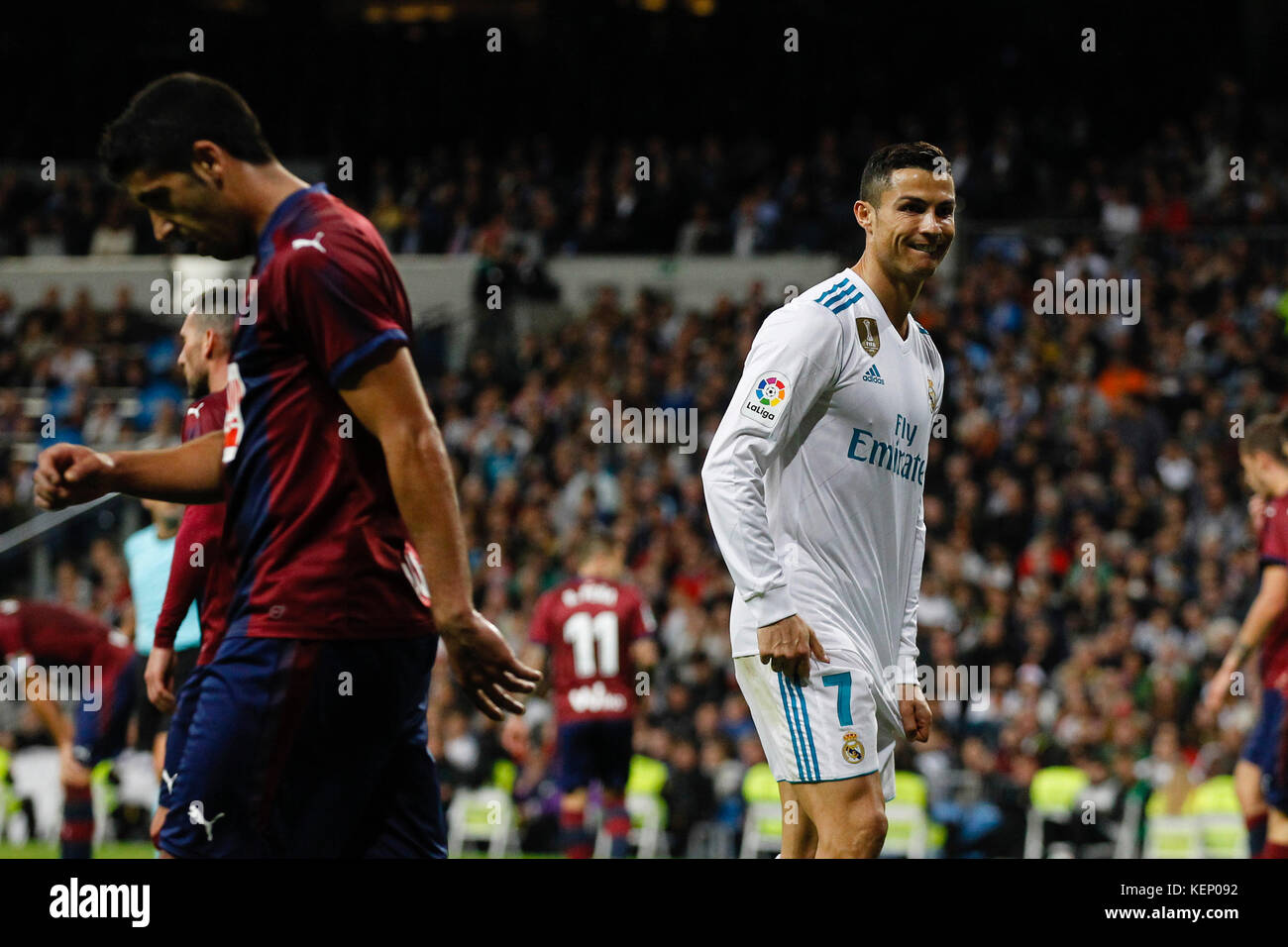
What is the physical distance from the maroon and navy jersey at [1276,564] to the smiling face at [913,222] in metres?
3.22

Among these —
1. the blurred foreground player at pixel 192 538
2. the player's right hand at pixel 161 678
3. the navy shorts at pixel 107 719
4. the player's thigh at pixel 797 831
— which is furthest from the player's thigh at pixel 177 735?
the navy shorts at pixel 107 719

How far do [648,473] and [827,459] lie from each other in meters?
10.4

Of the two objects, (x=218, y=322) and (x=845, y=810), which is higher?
(x=218, y=322)

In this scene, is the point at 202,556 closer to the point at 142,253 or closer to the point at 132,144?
the point at 132,144

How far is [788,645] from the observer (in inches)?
164

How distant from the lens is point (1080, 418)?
14547mm

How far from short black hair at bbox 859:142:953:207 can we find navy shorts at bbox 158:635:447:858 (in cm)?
210

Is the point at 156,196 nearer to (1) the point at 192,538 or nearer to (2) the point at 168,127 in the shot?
(2) the point at 168,127

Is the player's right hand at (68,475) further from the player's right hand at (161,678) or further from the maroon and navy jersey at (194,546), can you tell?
the player's right hand at (161,678)

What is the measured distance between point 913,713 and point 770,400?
1.03 meters

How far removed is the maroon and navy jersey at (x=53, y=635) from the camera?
28.3 feet
